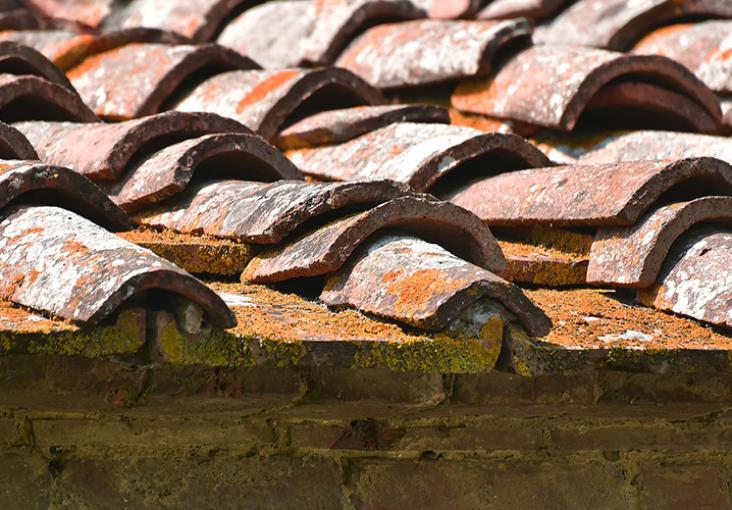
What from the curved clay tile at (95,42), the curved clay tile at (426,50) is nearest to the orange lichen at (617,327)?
the curved clay tile at (426,50)

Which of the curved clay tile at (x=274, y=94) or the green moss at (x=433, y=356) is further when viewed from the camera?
the curved clay tile at (x=274, y=94)

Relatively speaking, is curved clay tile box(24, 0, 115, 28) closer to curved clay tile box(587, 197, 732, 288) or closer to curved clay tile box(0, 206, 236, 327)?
curved clay tile box(0, 206, 236, 327)

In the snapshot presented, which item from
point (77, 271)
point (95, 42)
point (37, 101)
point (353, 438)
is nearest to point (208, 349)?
point (77, 271)

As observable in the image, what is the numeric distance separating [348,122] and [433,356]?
75.8 inches

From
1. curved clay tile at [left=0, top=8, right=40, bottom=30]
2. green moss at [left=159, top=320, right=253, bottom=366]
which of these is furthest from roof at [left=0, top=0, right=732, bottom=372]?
curved clay tile at [left=0, top=8, right=40, bottom=30]

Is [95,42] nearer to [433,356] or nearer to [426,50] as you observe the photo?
[426,50]

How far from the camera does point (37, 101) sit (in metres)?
4.39

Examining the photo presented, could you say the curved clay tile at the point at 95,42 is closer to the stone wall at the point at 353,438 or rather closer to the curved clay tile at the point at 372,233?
the curved clay tile at the point at 372,233

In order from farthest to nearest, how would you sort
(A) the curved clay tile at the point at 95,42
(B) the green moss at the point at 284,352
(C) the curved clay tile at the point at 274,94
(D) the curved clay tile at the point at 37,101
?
(A) the curved clay tile at the point at 95,42, (C) the curved clay tile at the point at 274,94, (D) the curved clay tile at the point at 37,101, (B) the green moss at the point at 284,352

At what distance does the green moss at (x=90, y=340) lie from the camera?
2373 mm

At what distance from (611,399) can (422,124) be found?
5.11 ft

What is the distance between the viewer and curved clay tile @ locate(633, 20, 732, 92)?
518 cm

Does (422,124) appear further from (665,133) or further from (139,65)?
(139,65)

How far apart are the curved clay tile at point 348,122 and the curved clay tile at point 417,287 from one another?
1425 millimetres
